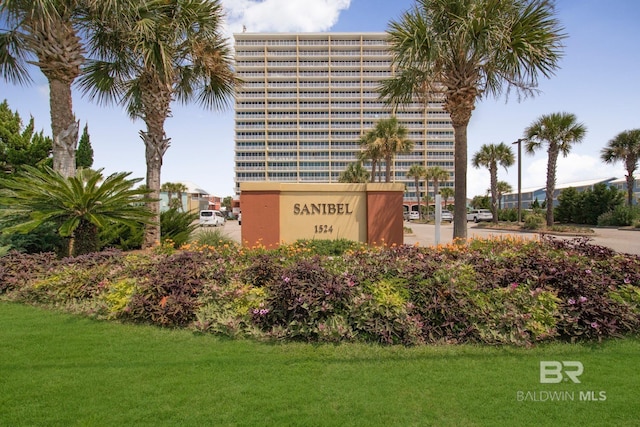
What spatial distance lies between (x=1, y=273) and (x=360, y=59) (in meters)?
94.0

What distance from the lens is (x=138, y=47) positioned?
31.1 feet

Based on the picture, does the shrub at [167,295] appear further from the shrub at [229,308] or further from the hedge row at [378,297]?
the shrub at [229,308]

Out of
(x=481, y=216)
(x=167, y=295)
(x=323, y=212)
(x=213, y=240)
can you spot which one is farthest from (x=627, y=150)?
(x=167, y=295)

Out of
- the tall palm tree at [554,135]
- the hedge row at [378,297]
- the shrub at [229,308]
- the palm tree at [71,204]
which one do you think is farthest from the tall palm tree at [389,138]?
the shrub at [229,308]

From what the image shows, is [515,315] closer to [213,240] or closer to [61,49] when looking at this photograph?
[213,240]

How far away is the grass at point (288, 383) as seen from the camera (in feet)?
9.12

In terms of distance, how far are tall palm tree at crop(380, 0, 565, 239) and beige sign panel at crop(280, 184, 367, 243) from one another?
288cm

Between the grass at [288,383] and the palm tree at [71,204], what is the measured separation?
3.77m

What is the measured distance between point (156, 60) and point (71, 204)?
450cm

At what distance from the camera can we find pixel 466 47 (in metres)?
9.98

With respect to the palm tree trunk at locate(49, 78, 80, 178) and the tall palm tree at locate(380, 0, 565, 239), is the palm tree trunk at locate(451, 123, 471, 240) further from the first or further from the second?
the palm tree trunk at locate(49, 78, 80, 178)

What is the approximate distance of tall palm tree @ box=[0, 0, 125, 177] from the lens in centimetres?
856

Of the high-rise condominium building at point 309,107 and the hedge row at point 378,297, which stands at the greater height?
the high-rise condominium building at point 309,107

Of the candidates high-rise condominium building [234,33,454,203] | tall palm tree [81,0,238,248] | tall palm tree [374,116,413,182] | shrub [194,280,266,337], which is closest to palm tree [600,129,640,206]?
tall palm tree [374,116,413,182]
